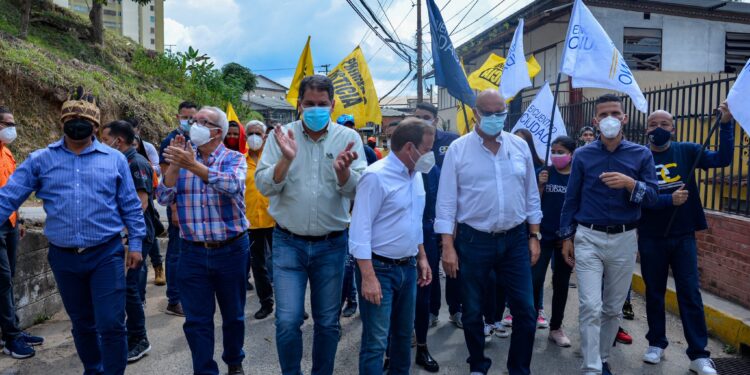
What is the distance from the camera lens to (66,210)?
11.7ft

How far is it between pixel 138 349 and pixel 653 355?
14.2ft

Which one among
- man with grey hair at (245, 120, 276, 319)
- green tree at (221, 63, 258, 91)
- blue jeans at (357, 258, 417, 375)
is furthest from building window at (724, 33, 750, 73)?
green tree at (221, 63, 258, 91)

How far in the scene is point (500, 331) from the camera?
5.33 metres

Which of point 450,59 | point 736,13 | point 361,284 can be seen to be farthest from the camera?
point 736,13

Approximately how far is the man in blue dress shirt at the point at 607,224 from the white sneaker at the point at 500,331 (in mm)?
1166

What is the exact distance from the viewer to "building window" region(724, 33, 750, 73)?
20.6 m

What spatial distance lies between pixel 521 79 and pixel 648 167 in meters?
2.80

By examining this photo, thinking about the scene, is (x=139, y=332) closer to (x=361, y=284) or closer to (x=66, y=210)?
(x=66, y=210)

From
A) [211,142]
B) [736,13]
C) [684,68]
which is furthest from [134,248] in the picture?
[736,13]

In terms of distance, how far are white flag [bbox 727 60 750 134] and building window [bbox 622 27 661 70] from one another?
17215 millimetres

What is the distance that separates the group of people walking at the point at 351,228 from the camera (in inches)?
136

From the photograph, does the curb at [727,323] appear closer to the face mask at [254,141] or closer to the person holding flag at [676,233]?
the person holding flag at [676,233]

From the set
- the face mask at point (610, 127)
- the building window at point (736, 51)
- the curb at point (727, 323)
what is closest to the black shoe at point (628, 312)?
the curb at point (727, 323)

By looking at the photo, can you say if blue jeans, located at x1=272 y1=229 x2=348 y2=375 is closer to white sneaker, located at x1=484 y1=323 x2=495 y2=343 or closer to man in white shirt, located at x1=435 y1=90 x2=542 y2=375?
man in white shirt, located at x1=435 y1=90 x2=542 y2=375
